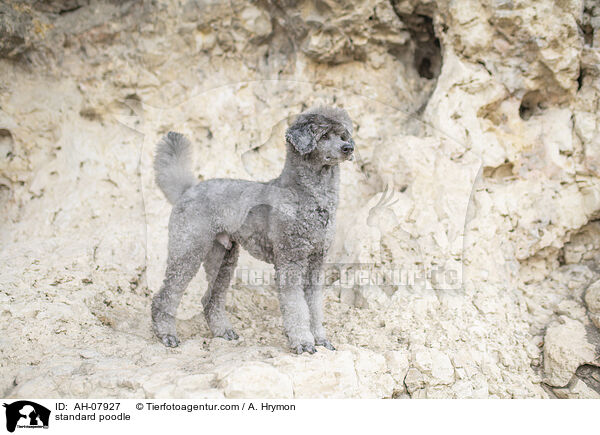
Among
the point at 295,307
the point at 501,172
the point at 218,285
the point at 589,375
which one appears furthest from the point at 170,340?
the point at 501,172

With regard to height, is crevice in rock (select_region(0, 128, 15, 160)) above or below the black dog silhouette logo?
above

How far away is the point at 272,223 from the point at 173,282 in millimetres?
886

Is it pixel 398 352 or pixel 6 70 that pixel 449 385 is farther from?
pixel 6 70

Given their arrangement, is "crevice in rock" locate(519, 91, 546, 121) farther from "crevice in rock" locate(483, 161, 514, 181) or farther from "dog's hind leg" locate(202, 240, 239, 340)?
"dog's hind leg" locate(202, 240, 239, 340)

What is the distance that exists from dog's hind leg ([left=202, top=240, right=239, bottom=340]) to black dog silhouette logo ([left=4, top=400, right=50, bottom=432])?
1.34 meters

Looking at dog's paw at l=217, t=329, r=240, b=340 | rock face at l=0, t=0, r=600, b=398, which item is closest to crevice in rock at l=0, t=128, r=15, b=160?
rock face at l=0, t=0, r=600, b=398

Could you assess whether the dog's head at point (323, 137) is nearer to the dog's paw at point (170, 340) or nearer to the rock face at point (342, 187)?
the rock face at point (342, 187)

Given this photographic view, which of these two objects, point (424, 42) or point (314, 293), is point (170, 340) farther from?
point (424, 42)

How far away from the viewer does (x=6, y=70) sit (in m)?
5.07

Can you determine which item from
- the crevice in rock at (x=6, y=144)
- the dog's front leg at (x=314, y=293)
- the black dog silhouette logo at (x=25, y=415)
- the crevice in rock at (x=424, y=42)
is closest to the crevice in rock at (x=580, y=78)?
the crevice in rock at (x=424, y=42)

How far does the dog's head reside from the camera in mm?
3117

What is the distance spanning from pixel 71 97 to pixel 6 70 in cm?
68

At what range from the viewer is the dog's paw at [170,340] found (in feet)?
11.6

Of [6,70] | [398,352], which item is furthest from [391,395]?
[6,70]
